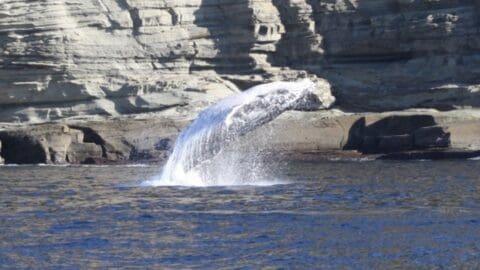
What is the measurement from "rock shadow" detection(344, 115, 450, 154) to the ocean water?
421 inches

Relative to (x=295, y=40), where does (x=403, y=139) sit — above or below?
below

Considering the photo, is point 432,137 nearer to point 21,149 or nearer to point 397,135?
point 397,135

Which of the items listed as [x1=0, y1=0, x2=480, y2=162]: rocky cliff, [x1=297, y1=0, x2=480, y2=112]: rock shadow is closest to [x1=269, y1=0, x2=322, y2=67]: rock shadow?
[x1=0, y1=0, x2=480, y2=162]: rocky cliff

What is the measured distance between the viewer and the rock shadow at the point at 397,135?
45031 millimetres

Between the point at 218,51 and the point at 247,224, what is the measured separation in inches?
1226

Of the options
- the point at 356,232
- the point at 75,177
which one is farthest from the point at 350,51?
the point at 356,232

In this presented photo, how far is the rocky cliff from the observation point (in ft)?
165

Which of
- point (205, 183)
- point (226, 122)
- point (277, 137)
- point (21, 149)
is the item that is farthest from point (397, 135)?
point (226, 122)

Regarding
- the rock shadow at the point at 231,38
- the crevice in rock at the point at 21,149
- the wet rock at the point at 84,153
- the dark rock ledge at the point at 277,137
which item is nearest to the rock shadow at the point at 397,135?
the dark rock ledge at the point at 277,137

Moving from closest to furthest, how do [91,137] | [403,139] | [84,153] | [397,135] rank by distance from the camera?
[403,139]
[397,135]
[84,153]
[91,137]

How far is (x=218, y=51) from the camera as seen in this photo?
52688 mm

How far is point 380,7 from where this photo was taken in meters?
52.2

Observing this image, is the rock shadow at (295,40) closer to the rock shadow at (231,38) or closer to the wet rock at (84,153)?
the rock shadow at (231,38)

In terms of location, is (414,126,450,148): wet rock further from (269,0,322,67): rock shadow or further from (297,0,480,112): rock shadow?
(269,0,322,67): rock shadow
